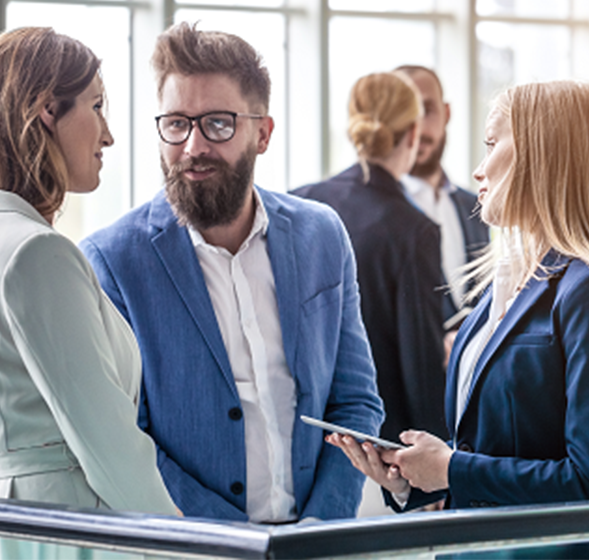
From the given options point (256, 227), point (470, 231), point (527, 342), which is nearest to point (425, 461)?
point (527, 342)

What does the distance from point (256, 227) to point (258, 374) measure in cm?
42

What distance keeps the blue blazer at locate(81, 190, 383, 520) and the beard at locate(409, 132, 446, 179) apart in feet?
10.5

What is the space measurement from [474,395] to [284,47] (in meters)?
5.16

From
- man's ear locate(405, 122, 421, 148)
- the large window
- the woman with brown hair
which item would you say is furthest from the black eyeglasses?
the large window

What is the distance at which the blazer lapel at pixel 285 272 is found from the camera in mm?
2219

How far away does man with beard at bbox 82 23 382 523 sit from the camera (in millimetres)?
2146

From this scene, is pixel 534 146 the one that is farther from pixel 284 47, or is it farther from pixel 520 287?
pixel 284 47

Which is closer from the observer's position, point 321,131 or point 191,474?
point 191,474

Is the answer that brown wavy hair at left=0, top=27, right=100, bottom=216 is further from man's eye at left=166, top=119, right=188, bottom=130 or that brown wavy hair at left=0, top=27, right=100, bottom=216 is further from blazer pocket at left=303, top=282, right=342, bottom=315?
blazer pocket at left=303, top=282, right=342, bottom=315

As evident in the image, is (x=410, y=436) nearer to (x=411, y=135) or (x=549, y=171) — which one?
(x=549, y=171)

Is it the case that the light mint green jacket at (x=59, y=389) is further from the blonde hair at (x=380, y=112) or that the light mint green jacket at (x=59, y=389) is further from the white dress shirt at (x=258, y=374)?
the blonde hair at (x=380, y=112)

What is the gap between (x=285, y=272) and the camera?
90.3 inches

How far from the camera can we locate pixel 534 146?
1664 millimetres

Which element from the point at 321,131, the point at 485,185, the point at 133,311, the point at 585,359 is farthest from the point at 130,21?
the point at 585,359
